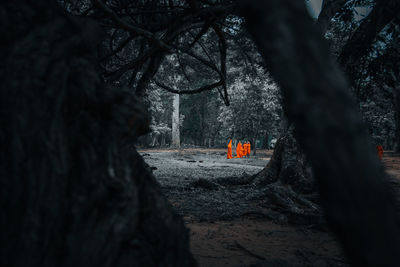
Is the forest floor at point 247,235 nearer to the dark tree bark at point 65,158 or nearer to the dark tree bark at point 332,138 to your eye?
the dark tree bark at point 65,158

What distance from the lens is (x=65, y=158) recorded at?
51.5 inches

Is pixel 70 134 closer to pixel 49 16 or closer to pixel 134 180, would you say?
pixel 134 180

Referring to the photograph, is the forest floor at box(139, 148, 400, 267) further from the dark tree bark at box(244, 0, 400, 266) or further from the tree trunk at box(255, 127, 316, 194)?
the dark tree bark at box(244, 0, 400, 266)

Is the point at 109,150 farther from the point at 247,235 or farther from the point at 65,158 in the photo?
the point at 247,235

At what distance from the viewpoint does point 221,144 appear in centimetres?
5712

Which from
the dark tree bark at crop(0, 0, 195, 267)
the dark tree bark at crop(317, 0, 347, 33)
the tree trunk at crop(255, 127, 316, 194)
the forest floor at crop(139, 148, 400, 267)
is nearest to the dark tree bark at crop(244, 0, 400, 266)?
the dark tree bark at crop(0, 0, 195, 267)

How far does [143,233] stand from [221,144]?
55.9 meters

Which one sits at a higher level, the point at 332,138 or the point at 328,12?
the point at 328,12

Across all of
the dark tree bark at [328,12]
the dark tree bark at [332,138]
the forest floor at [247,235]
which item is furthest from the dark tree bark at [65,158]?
the dark tree bark at [328,12]

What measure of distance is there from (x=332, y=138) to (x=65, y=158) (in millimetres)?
1226

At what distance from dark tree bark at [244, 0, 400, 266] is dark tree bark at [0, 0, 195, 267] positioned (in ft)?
2.97

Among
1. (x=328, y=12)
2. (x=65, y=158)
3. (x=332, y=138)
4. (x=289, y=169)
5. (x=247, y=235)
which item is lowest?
(x=247, y=235)

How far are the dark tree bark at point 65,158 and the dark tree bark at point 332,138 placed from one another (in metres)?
0.90

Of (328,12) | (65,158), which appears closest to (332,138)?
(65,158)
